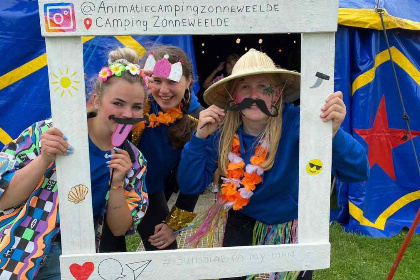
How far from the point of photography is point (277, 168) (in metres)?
1.50

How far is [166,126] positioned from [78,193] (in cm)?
68

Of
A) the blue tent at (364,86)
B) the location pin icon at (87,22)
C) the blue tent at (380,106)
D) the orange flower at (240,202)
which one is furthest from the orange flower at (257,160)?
the blue tent at (380,106)

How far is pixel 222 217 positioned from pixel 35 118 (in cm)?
200

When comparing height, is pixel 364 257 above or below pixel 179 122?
below

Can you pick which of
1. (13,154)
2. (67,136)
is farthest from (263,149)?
(13,154)

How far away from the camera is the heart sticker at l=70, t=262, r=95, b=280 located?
1.21 m

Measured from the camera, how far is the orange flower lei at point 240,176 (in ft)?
4.96

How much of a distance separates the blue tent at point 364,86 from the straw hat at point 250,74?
1552 mm

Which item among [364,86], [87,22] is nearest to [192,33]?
[87,22]

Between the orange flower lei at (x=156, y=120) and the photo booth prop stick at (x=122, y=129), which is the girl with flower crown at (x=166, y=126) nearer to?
the orange flower lei at (x=156, y=120)

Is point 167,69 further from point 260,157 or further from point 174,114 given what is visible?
point 260,157

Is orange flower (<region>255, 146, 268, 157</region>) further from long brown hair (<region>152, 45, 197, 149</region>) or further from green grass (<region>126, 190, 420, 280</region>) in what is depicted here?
green grass (<region>126, 190, 420, 280</region>)

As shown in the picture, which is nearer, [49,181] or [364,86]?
[49,181]

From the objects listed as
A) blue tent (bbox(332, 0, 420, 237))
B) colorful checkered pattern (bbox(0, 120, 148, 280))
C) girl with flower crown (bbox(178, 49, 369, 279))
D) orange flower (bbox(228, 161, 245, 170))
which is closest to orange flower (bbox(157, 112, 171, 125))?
girl with flower crown (bbox(178, 49, 369, 279))
